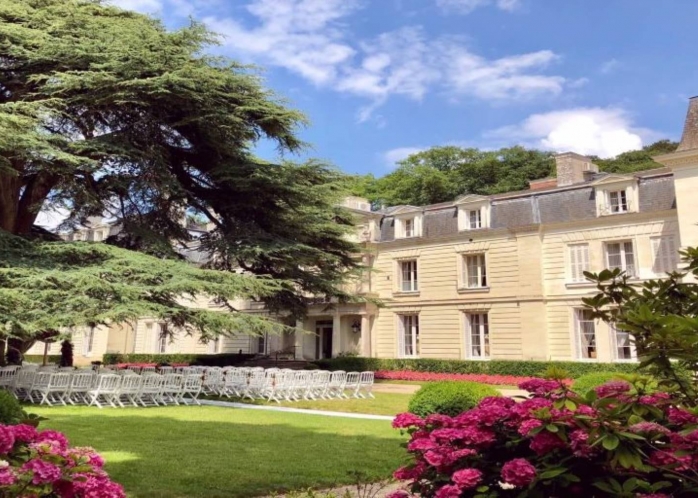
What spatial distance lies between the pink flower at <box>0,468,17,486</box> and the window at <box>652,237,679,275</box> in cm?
2417

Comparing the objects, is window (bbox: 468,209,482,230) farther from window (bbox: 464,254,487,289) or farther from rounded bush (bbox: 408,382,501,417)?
rounded bush (bbox: 408,382,501,417)

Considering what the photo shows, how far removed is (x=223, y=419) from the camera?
37.0 feet

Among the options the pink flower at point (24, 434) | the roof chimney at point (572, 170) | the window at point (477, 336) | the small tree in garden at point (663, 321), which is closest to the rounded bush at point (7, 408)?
the pink flower at point (24, 434)

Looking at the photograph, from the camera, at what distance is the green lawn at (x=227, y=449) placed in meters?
5.93

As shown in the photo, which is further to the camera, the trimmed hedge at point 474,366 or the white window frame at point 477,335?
the white window frame at point 477,335

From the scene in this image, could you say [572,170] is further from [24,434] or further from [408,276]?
[24,434]

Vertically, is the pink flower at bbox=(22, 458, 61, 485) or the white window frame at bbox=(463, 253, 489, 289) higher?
the white window frame at bbox=(463, 253, 489, 289)

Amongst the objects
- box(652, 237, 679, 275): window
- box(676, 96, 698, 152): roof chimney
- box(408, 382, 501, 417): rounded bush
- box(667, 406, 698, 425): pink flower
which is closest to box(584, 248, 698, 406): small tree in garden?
box(667, 406, 698, 425): pink flower

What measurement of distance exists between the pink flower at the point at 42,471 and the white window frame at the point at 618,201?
81.3ft

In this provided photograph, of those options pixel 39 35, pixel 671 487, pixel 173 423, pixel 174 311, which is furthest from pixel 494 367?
pixel 671 487

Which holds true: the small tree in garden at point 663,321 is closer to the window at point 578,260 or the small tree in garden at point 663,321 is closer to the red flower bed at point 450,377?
the red flower bed at point 450,377

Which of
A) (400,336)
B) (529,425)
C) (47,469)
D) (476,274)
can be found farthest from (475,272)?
(47,469)

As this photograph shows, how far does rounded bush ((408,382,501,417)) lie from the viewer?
29.4ft

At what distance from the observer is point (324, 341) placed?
32250mm
